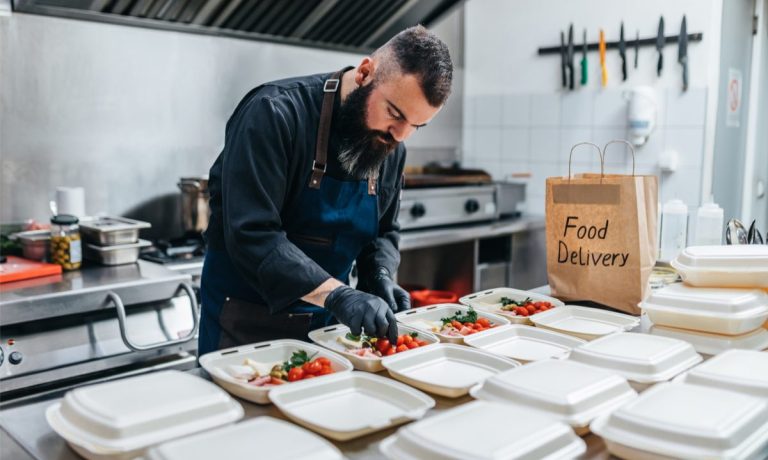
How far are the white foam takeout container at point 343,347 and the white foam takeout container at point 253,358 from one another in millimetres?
42


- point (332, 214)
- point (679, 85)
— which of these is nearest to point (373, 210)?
point (332, 214)

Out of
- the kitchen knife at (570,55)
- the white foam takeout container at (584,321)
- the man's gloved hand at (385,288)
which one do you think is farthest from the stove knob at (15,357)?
the kitchen knife at (570,55)

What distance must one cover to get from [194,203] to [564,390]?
2385mm

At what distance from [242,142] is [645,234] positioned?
1.18 meters

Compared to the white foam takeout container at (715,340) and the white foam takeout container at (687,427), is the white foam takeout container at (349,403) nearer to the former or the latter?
the white foam takeout container at (687,427)

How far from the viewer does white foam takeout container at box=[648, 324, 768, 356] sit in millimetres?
1729

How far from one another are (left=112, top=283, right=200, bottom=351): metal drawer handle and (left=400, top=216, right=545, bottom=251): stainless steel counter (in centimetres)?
126

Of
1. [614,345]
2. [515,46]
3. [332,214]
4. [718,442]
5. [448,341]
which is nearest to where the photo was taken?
[718,442]

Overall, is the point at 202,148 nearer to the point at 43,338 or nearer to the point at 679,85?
the point at 43,338

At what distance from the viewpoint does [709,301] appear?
5.77 ft

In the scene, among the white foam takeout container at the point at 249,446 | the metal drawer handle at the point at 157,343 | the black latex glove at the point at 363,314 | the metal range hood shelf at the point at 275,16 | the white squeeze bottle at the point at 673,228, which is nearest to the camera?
the white foam takeout container at the point at 249,446

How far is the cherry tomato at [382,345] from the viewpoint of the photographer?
166 cm

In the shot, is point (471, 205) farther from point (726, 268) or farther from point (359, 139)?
point (726, 268)

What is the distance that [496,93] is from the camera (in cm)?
491
